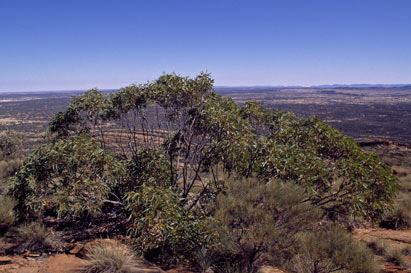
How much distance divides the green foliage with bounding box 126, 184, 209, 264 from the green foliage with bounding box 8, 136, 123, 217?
1.31 metres

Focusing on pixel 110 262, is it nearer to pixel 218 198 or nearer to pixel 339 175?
pixel 218 198

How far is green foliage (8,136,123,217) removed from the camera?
19.4 feet

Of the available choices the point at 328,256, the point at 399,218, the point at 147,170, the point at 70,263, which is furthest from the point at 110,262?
the point at 399,218

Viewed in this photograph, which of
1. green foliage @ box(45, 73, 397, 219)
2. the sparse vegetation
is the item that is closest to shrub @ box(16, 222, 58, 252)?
the sparse vegetation

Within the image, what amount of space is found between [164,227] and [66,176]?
2871mm

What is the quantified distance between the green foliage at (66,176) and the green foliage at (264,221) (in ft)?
9.72

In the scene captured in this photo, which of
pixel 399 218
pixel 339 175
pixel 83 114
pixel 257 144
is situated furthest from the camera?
pixel 83 114

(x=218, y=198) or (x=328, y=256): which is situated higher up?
(x=218, y=198)

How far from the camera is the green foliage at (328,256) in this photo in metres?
5.18

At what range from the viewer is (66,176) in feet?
20.2

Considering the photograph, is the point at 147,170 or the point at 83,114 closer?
the point at 147,170

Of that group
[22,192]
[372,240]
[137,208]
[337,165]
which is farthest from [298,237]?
[22,192]

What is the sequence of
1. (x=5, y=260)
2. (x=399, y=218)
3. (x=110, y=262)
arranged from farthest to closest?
1. (x=399, y=218)
2. (x=5, y=260)
3. (x=110, y=262)

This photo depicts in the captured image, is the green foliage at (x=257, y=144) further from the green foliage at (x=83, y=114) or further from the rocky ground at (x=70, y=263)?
the rocky ground at (x=70, y=263)
